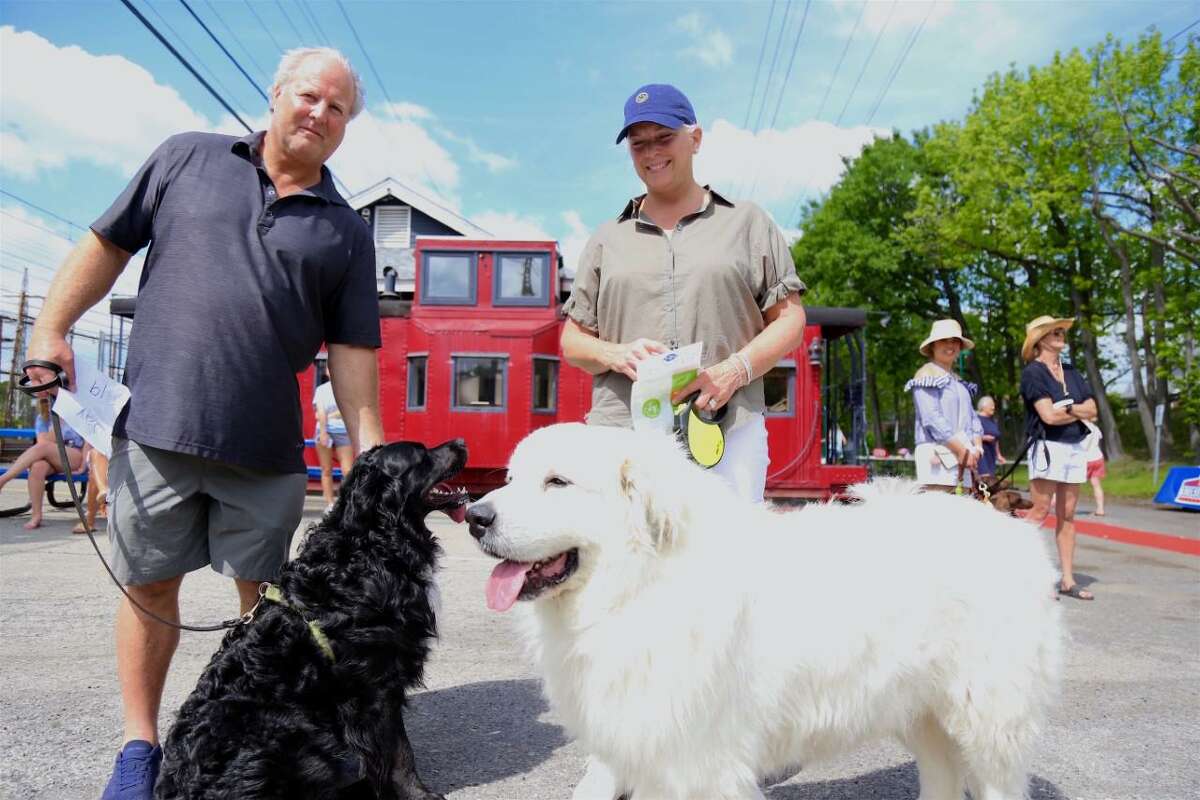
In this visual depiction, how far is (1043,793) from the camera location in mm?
3055

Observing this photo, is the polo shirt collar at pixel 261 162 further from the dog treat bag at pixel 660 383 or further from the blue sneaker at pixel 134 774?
the blue sneaker at pixel 134 774

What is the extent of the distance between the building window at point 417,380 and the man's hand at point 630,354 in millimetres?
9808

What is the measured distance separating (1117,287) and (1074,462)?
2694 centimetres

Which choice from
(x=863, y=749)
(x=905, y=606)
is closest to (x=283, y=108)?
(x=905, y=606)

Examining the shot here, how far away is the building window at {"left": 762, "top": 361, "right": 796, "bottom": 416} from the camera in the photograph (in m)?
12.3

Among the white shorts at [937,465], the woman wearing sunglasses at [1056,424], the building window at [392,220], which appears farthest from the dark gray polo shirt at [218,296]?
the building window at [392,220]

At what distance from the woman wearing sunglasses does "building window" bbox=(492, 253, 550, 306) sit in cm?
767

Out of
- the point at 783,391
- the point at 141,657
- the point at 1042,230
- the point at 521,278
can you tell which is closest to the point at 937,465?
the point at 141,657

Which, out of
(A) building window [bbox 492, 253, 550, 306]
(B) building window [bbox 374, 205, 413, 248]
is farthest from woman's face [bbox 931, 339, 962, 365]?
(B) building window [bbox 374, 205, 413, 248]

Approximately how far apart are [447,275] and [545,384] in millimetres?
2507

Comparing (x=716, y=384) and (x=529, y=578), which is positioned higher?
(x=716, y=384)

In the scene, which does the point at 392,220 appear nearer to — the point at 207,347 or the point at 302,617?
the point at 207,347

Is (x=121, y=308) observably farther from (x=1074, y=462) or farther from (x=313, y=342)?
(x=1074, y=462)

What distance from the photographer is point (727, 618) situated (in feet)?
6.66
